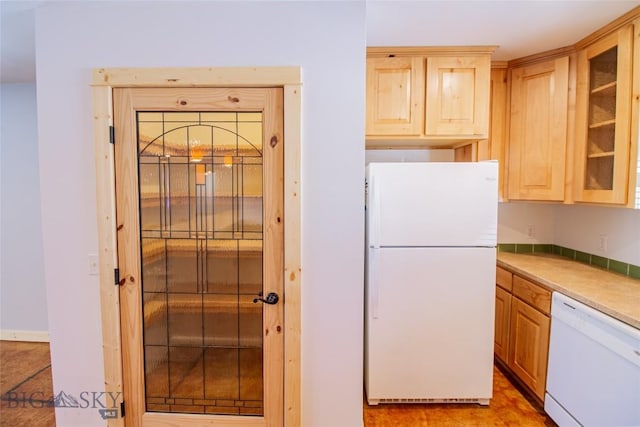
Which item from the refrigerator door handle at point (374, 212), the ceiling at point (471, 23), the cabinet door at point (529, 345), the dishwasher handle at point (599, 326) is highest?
the ceiling at point (471, 23)

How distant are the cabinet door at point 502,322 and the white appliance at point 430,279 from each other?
0.43 metres

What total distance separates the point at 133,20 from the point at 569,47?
298 cm

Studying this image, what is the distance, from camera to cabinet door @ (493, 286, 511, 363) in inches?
99.4

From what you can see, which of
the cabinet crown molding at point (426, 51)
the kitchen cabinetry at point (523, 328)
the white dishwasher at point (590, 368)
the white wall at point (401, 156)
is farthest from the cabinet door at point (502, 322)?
the cabinet crown molding at point (426, 51)

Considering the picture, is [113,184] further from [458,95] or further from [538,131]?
[538,131]

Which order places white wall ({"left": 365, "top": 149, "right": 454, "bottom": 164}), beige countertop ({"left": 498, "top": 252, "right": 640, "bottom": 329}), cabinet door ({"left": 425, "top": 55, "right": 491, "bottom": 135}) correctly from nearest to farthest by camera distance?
beige countertop ({"left": 498, "top": 252, "right": 640, "bottom": 329}) → cabinet door ({"left": 425, "top": 55, "right": 491, "bottom": 135}) → white wall ({"left": 365, "top": 149, "right": 454, "bottom": 164})

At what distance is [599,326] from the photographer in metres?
1.68

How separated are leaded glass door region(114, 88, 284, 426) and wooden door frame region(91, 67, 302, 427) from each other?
5 centimetres

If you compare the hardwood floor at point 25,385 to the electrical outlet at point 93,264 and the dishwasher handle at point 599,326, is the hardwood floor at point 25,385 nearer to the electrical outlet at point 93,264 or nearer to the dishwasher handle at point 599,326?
the electrical outlet at point 93,264

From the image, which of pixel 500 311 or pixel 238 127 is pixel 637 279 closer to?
pixel 500 311

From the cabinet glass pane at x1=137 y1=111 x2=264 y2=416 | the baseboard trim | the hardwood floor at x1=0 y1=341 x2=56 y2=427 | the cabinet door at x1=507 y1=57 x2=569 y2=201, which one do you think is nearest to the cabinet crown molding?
the cabinet door at x1=507 y1=57 x2=569 y2=201

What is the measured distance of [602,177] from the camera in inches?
85.9

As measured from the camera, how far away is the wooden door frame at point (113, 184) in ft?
5.62

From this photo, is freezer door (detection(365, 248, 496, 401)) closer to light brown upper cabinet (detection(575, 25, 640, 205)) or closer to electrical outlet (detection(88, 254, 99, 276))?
light brown upper cabinet (detection(575, 25, 640, 205))
